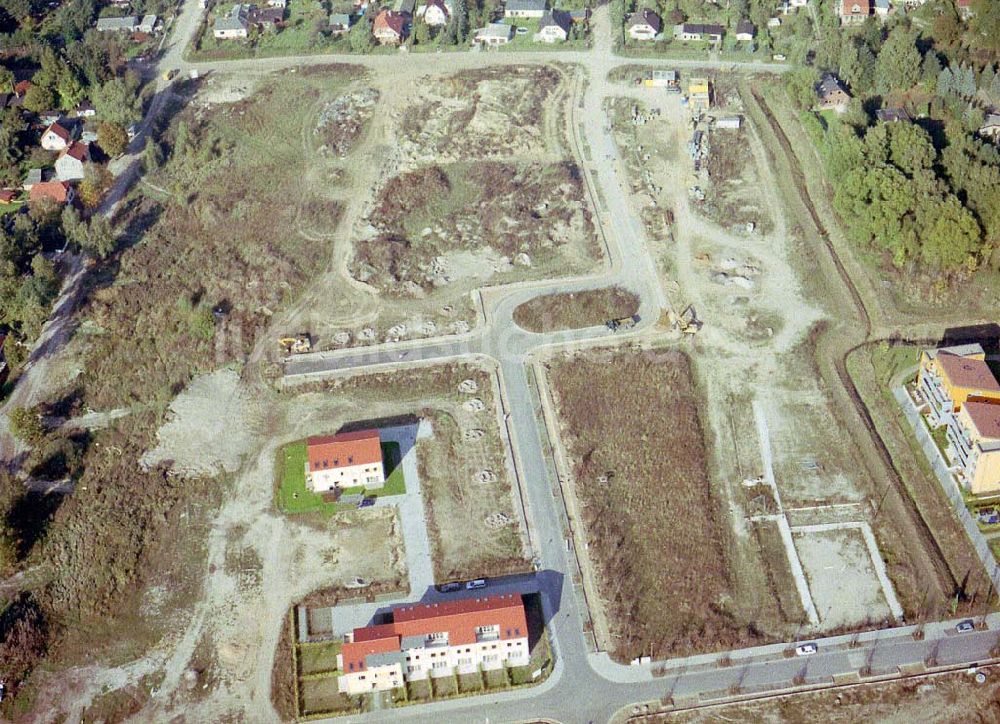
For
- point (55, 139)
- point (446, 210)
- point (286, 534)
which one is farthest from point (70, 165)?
point (286, 534)

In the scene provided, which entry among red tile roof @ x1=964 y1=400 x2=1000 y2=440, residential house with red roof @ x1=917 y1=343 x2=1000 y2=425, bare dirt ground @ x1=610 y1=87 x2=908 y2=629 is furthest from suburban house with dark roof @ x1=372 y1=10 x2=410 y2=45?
red tile roof @ x1=964 y1=400 x2=1000 y2=440

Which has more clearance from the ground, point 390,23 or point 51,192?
point 390,23

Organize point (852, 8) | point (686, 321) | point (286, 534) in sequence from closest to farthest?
point (286, 534), point (686, 321), point (852, 8)

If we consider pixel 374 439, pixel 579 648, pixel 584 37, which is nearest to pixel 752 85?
pixel 584 37

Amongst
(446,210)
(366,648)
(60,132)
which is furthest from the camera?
(60,132)

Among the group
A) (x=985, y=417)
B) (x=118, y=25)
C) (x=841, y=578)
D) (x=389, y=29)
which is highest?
(x=118, y=25)

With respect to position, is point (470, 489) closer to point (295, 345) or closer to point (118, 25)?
point (295, 345)
